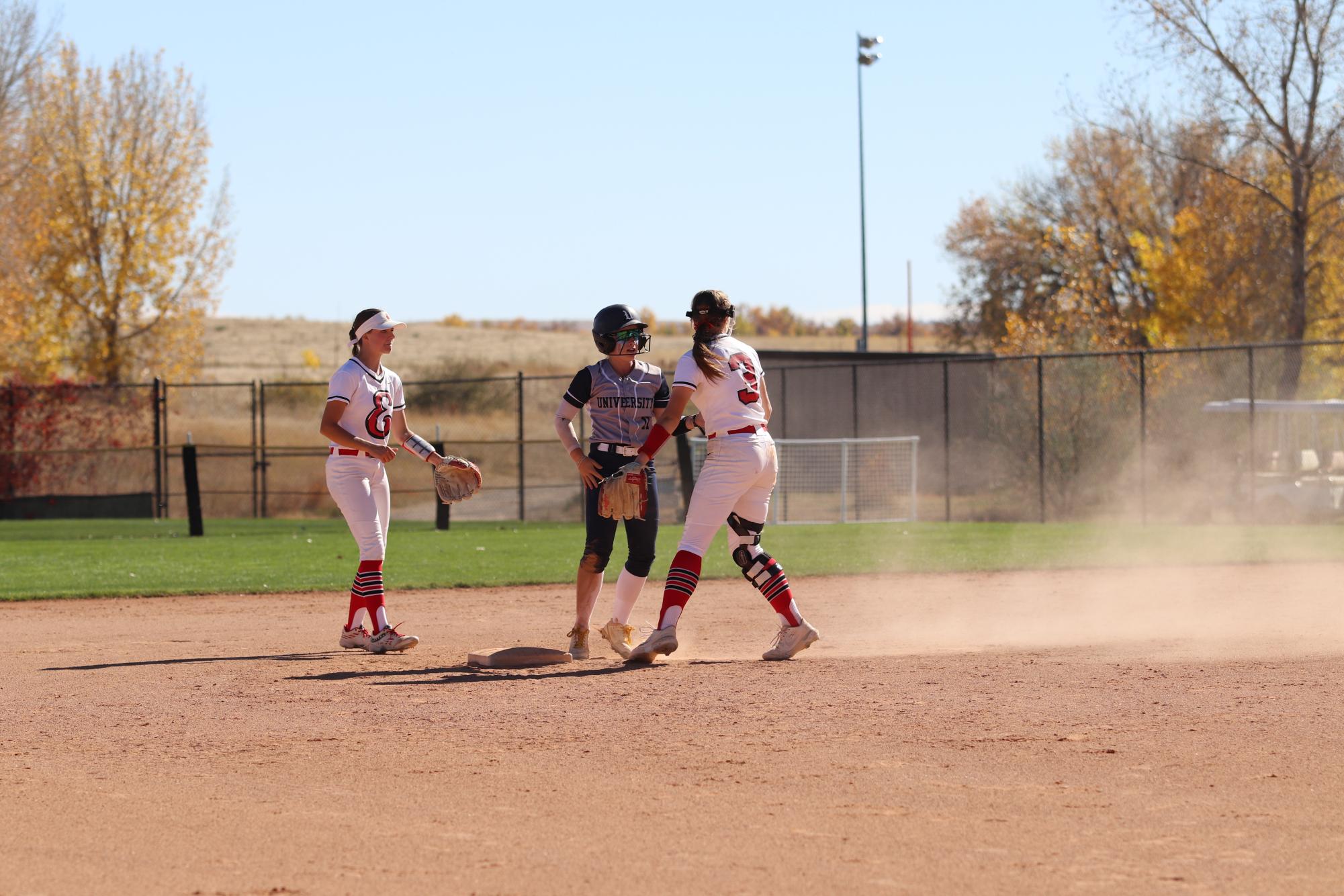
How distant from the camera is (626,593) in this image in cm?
816

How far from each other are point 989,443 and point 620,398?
91.4 feet

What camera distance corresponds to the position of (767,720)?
6453 mm

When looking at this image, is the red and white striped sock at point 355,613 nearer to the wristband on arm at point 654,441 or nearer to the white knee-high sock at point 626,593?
the white knee-high sock at point 626,593

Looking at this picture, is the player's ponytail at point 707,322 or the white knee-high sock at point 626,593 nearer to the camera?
the player's ponytail at point 707,322

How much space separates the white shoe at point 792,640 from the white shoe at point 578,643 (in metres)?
1.06

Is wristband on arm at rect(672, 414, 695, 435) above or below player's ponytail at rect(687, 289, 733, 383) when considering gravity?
below

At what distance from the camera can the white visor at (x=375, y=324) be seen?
8.36 m

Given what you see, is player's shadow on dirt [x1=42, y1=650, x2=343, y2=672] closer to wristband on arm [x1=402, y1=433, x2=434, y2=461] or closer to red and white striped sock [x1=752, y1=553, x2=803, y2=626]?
wristband on arm [x1=402, y1=433, x2=434, y2=461]

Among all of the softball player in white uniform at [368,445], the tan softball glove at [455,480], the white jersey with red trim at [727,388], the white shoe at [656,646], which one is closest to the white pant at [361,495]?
the softball player in white uniform at [368,445]

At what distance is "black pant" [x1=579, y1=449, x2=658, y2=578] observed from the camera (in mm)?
7895

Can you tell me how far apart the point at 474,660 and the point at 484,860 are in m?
3.85

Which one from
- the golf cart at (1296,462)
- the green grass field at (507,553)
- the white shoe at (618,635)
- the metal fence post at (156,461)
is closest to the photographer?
the white shoe at (618,635)

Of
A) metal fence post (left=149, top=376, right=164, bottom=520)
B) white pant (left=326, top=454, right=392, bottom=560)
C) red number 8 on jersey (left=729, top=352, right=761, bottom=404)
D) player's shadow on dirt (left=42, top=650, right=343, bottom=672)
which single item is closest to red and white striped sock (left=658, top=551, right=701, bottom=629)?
red number 8 on jersey (left=729, top=352, right=761, bottom=404)

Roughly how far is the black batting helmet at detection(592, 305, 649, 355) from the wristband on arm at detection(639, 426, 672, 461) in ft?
1.56
